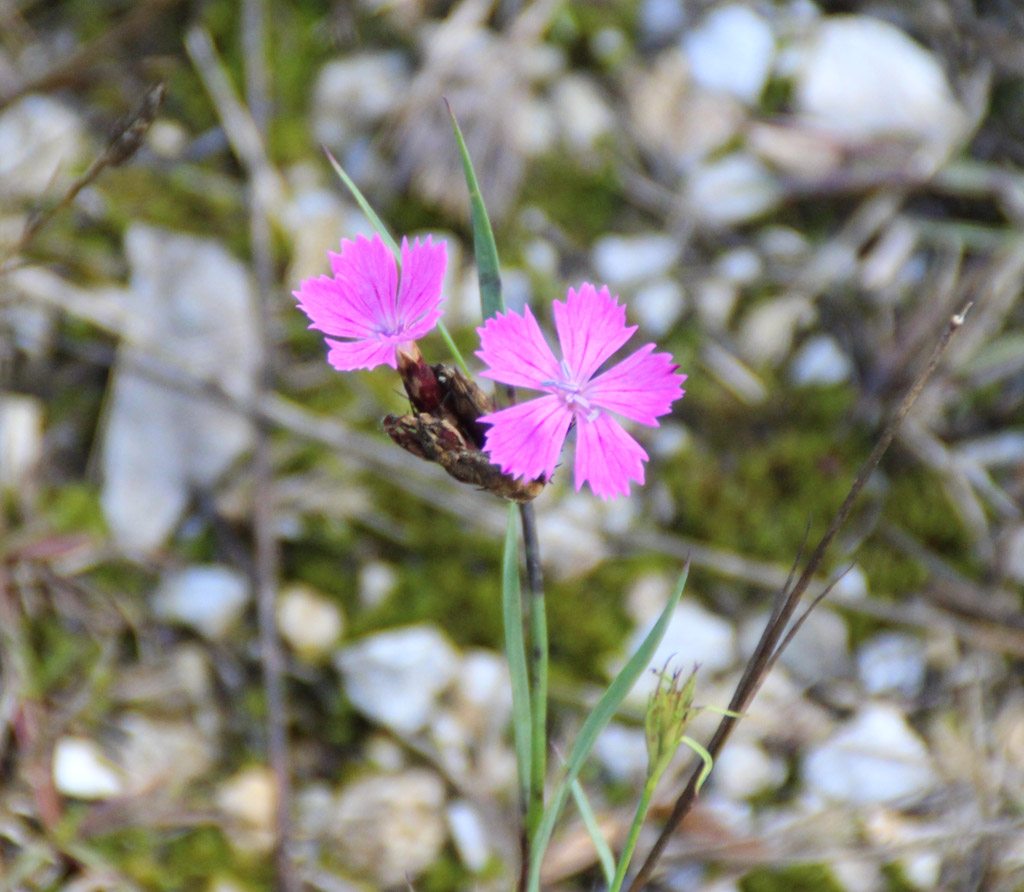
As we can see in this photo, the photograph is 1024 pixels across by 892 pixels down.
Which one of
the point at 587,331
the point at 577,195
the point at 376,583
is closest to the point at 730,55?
the point at 577,195

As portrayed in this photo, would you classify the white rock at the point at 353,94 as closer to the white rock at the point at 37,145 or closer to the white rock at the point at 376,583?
the white rock at the point at 37,145

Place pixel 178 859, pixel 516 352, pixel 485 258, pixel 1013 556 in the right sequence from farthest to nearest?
pixel 1013 556 → pixel 178 859 → pixel 485 258 → pixel 516 352

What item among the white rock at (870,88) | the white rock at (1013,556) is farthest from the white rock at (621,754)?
the white rock at (870,88)

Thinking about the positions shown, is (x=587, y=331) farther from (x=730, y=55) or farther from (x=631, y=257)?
(x=730, y=55)

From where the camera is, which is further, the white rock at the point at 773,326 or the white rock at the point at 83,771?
the white rock at the point at 773,326

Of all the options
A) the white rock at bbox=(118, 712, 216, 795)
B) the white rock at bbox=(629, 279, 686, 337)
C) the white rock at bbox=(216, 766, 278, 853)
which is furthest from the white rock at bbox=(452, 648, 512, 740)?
the white rock at bbox=(629, 279, 686, 337)

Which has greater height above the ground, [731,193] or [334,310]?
[731,193]

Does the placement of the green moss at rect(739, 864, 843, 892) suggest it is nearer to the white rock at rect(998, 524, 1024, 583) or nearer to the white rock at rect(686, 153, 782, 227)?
the white rock at rect(998, 524, 1024, 583)
